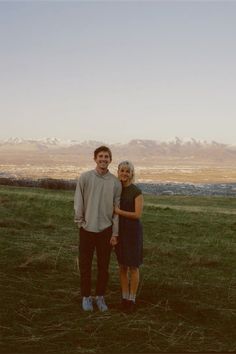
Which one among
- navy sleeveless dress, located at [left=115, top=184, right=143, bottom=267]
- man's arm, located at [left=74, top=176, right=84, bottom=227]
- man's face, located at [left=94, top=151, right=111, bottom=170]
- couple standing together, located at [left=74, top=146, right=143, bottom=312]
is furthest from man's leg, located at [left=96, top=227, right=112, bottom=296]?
man's face, located at [left=94, top=151, right=111, bottom=170]

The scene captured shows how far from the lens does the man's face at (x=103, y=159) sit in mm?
6863

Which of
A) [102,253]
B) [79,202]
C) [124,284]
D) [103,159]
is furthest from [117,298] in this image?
[103,159]

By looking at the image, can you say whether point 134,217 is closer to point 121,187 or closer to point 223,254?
point 121,187

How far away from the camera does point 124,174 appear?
7.09 metres

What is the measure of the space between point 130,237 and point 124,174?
91 cm

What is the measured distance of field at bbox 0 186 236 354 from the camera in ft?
20.2

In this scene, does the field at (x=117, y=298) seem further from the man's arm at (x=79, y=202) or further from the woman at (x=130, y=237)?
the man's arm at (x=79, y=202)

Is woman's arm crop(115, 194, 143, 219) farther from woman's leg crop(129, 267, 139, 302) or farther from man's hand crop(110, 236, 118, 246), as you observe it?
woman's leg crop(129, 267, 139, 302)

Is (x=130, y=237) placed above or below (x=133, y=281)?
above

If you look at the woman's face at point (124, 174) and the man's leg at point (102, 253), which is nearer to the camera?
the woman's face at point (124, 174)

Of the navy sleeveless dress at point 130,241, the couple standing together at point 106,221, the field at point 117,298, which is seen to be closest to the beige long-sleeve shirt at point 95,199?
the couple standing together at point 106,221

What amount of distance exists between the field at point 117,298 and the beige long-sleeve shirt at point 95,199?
123 centimetres

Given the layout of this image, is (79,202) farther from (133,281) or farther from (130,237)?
(133,281)

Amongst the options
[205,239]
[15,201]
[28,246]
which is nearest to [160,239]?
[205,239]
